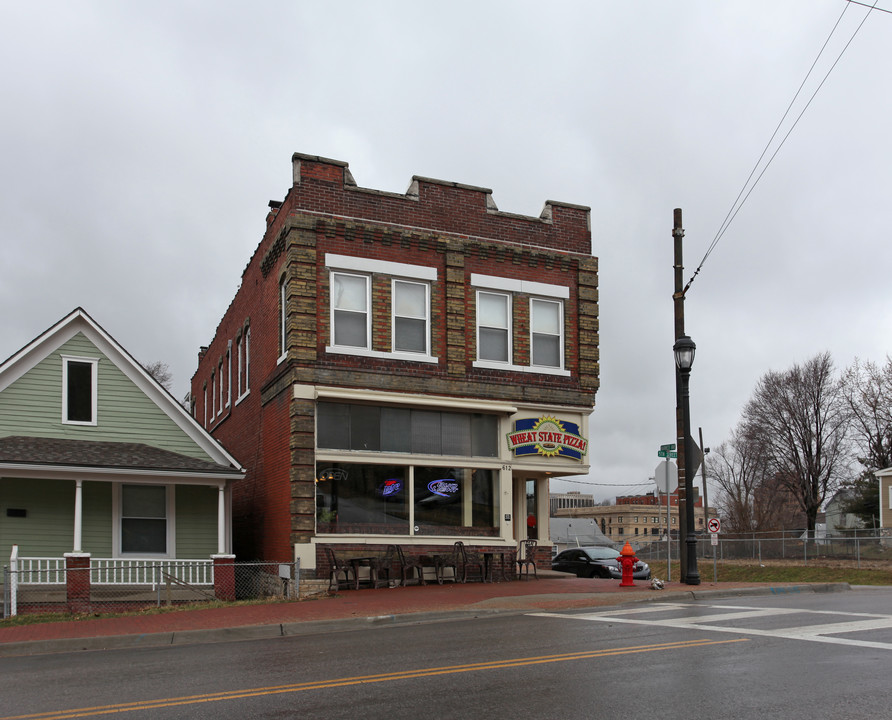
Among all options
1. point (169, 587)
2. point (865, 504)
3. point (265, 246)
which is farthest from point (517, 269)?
point (865, 504)

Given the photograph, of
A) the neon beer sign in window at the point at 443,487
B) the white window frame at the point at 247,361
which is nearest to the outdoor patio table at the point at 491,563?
the neon beer sign in window at the point at 443,487

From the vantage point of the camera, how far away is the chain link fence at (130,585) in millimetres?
17797

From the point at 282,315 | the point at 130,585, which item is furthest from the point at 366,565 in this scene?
the point at 282,315

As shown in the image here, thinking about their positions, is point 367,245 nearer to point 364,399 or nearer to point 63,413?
point 364,399

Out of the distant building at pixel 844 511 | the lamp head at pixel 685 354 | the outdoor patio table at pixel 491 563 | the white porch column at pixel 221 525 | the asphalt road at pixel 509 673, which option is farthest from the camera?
the distant building at pixel 844 511

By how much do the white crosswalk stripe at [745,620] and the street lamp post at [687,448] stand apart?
346cm

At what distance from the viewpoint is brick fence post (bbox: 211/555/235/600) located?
19.3m

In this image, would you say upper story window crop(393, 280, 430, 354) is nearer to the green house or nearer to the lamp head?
the green house

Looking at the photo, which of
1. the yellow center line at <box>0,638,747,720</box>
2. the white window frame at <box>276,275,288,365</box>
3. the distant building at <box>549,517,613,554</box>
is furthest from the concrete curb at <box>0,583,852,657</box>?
the distant building at <box>549,517,613,554</box>

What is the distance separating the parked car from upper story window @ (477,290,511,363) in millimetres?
8587

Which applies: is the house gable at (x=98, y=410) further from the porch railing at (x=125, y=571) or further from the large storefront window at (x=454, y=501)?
the large storefront window at (x=454, y=501)

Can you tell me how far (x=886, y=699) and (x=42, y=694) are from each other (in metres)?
7.30

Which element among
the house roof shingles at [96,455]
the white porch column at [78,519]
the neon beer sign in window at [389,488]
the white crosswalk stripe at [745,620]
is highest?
Result: the house roof shingles at [96,455]

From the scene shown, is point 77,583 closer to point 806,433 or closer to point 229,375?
point 229,375
